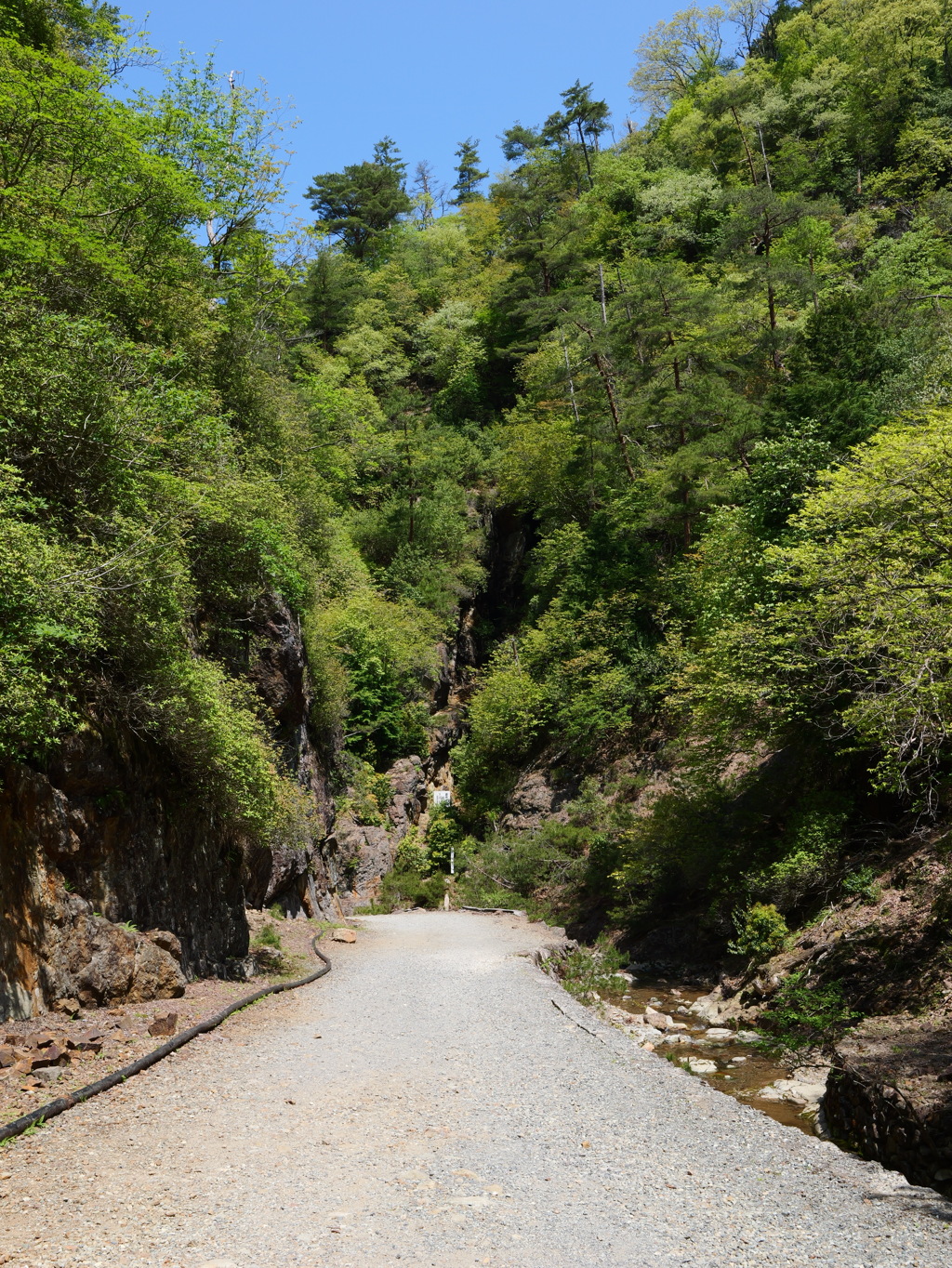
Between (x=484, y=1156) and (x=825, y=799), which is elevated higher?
(x=825, y=799)

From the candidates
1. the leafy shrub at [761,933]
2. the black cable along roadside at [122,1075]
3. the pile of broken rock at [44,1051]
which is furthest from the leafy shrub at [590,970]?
the pile of broken rock at [44,1051]

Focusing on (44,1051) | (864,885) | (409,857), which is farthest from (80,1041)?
(409,857)

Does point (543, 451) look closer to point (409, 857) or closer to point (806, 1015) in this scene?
point (409, 857)

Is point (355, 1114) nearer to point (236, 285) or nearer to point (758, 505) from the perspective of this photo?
point (758, 505)

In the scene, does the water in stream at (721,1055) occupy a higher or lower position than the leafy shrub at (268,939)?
lower

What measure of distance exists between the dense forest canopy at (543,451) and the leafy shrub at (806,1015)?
210 cm

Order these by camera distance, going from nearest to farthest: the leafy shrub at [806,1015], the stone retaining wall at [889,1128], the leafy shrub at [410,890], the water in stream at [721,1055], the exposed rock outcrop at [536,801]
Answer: the stone retaining wall at [889,1128]
the water in stream at [721,1055]
the leafy shrub at [806,1015]
the exposed rock outcrop at [536,801]
the leafy shrub at [410,890]

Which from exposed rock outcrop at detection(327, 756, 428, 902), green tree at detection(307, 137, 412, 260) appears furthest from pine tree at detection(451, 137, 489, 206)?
exposed rock outcrop at detection(327, 756, 428, 902)

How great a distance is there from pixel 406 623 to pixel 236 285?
1591 cm

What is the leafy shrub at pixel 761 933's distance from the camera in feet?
41.5

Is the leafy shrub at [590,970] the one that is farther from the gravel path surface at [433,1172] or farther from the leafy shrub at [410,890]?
the leafy shrub at [410,890]

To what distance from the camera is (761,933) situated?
1289cm

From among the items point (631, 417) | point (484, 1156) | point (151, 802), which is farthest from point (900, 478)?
point (631, 417)

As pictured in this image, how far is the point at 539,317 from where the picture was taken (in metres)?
32.7
